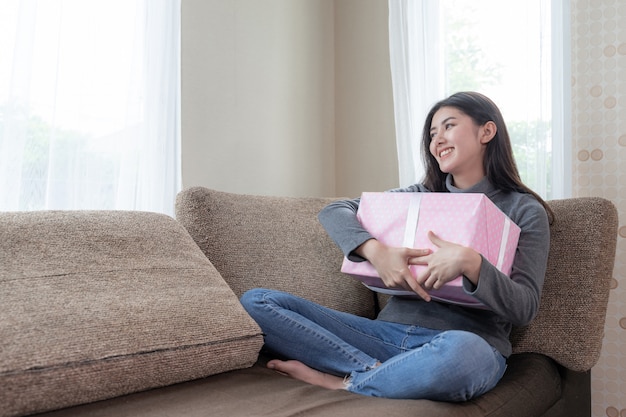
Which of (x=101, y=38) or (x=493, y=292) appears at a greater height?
(x=101, y=38)

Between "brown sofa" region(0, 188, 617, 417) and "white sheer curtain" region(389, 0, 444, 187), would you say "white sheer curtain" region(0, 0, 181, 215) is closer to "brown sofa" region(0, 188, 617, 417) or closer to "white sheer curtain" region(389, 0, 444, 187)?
"brown sofa" region(0, 188, 617, 417)

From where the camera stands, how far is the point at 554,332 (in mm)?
1479

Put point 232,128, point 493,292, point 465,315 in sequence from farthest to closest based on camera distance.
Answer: point 232,128 → point 465,315 → point 493,292

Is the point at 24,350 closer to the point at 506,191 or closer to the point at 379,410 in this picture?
the point at 379,410

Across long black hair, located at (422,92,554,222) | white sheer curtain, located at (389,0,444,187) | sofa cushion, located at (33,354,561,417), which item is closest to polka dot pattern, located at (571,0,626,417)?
long black hair, located at (422,92,554,222)

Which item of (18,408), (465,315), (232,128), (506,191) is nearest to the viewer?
(18,408)

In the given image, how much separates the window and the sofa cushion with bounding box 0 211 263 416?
151 centimetres

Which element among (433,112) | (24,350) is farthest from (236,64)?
(24,350)

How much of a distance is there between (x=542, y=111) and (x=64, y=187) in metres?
1.85

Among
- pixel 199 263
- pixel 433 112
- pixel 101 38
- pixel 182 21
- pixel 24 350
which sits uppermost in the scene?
pixel 182 21

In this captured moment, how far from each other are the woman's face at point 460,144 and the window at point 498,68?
2.40 ft

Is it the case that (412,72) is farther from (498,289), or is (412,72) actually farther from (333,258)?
(498,289)

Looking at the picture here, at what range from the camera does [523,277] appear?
1376mm

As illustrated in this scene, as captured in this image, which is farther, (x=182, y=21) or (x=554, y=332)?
(x=182, y=21)
